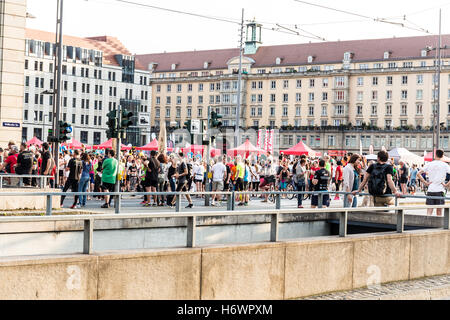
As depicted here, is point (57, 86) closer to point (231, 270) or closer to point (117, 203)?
point (117, 203)

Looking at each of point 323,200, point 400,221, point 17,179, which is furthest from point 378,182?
point 17,179

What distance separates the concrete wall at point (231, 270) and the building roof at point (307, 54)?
121470mm

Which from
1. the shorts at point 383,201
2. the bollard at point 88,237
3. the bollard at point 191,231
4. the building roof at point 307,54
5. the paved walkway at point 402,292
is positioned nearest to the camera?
the bollard at point 88,237

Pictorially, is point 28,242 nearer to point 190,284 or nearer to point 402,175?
point 190,284

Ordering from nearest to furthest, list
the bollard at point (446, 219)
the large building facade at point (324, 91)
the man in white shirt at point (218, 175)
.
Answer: the bollard at point (446, 219)
the man in white shirt at point (218, 175)
the large building facade at point (324, 91)

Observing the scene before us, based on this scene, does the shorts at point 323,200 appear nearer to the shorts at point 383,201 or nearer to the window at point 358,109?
the shorts at point 383,201

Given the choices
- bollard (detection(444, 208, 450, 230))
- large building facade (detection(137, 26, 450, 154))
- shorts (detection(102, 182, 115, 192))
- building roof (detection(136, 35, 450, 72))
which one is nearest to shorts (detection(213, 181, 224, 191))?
shorts (detection(102, 182, 115, 192))

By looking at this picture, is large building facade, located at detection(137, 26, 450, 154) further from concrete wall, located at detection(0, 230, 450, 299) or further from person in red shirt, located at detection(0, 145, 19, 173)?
concrete wall, located at detection(0, 230, 450, 299)

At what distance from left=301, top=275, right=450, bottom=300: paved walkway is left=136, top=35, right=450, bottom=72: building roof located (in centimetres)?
12124

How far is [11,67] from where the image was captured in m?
30.2

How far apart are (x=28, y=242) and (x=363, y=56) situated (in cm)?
12770

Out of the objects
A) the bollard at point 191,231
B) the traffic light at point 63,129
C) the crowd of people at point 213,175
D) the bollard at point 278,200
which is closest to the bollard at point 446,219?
the crowd of people at point 213,175

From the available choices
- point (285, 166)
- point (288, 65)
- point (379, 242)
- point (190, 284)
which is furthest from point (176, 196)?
point (288, 65)

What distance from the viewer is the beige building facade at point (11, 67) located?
29736 millimetres
